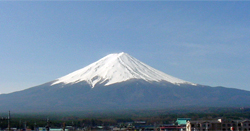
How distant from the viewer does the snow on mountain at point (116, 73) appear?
151375mm

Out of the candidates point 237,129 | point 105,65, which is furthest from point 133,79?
point 237,129

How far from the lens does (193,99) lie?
459 feet

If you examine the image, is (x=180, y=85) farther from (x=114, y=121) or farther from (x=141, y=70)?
(x=114, y=121)

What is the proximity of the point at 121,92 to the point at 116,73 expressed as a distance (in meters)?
13.4

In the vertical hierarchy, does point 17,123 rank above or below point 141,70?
below

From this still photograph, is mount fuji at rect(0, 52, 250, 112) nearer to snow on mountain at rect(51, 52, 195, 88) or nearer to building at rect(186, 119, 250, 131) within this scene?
snow on mountain at rect(51, 52, 195, 88)

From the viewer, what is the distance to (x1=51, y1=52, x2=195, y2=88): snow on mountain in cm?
15138

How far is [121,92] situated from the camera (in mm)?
143125

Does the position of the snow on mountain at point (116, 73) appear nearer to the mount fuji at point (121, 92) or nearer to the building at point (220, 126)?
the mount fuji at point (121, 92)

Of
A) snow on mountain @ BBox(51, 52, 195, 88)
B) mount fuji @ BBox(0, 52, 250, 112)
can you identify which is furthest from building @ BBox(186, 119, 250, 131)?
snow on mountain @ BBox(51, 52, 195, 88)

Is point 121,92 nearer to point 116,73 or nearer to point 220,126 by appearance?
→ point 116,73

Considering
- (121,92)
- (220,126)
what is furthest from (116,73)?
(220,126)

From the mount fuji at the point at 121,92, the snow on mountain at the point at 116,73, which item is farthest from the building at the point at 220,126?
the snow on mountain at the point at 116,73

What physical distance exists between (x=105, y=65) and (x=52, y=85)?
23691 millimetres
